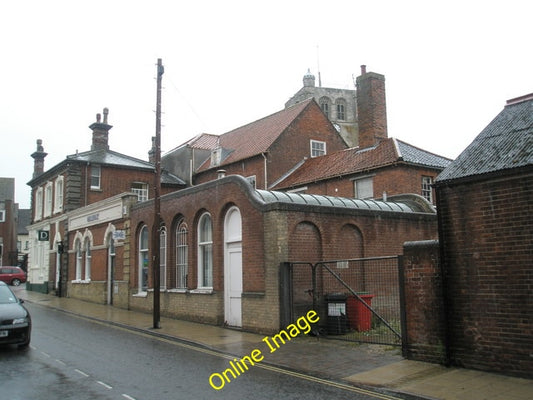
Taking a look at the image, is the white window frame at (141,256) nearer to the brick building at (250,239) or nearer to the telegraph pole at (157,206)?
the brick building at (250,239)

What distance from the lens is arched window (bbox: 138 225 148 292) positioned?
2312cm

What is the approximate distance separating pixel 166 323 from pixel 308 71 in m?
67.6

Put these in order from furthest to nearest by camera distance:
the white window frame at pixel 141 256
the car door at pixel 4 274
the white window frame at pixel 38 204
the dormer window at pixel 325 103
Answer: the dormer window at pixel 325 103, the car door at pixel 4 274, the white window frame at pixel 38 204, the white window frame at pixel 141 256

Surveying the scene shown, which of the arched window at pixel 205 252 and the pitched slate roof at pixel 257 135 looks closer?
the arched window at pixel 205 252

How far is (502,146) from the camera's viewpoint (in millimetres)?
10000

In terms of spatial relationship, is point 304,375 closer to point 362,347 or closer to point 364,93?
point 362,347

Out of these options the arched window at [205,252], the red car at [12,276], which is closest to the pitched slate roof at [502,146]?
the arched window at [205,252]

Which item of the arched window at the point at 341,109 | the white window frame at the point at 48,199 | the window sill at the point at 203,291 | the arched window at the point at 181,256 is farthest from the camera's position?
the arched window at the point at 341,109

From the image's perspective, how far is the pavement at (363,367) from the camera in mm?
8305

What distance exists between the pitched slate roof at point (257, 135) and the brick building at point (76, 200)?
180 inches

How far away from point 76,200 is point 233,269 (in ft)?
62.6

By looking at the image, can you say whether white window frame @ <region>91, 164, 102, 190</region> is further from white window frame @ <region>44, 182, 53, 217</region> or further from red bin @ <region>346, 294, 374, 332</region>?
red bin @ <region>346, 294, 374, 332</region>

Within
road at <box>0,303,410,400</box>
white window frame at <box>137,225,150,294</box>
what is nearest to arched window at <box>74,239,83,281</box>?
white window frame at <box>137,225,150,294</box>

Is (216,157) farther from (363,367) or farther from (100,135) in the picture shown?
(363,367)
